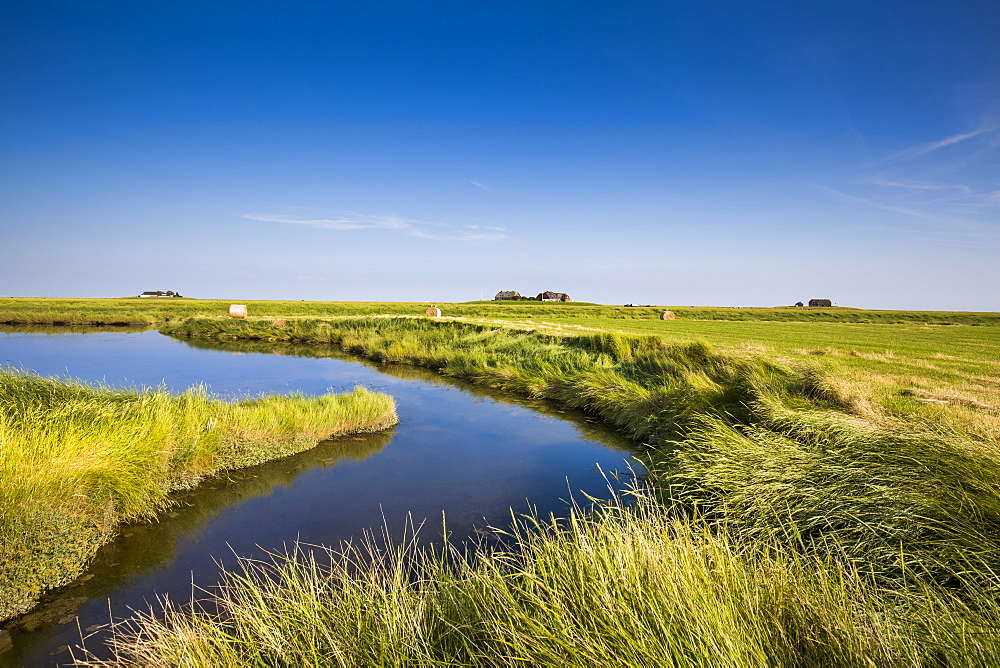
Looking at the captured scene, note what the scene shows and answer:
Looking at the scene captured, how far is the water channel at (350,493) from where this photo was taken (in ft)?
15.2

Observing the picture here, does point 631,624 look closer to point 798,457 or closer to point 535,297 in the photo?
point 798,457

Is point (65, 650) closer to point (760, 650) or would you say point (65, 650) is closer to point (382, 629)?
point (382, 629)

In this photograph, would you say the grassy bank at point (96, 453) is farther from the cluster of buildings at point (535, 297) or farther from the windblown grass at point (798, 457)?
the cluster of buildings at point (535, 297)

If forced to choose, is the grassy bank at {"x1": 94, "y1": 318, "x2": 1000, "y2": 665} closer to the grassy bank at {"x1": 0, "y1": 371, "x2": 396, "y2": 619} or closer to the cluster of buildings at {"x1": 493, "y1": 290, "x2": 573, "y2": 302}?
the grassy bank at {"x1": 0, "y1": 371, "x2": 396, "y2": 619}

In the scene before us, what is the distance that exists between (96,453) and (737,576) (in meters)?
6.48

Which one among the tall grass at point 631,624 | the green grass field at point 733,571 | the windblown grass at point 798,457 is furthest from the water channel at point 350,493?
the tall grass at point 631,624

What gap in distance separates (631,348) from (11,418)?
14.0 metres

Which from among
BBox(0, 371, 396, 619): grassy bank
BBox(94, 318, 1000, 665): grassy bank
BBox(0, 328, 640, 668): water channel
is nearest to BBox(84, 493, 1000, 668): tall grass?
BBox(94, 318, 1000, 665): grassy bank

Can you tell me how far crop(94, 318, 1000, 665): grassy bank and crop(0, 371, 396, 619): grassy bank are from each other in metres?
1.65

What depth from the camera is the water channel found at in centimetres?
465

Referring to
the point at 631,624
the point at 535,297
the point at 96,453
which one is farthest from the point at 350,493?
the point at 535,297

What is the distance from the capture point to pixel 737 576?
8.72 feet

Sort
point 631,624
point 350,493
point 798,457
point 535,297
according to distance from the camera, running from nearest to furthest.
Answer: point 631,624 → point 798,457 → point 350,493 → point 535,297

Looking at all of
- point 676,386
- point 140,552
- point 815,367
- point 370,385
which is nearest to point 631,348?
point 676,386
